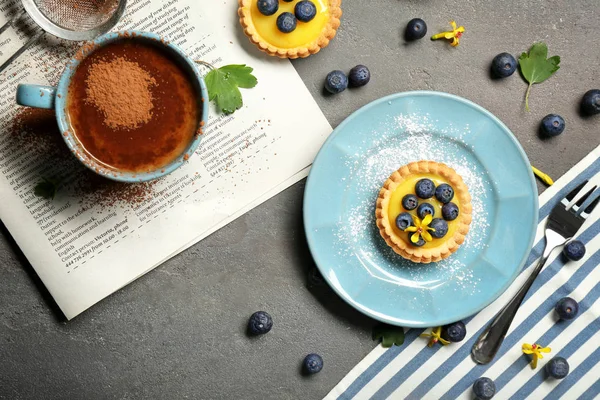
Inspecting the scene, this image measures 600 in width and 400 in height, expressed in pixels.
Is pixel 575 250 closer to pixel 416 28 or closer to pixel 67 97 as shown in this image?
pixel 416 28

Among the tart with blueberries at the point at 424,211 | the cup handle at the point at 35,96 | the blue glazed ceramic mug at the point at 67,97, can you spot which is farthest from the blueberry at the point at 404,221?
the cup handle at the point at 35,96

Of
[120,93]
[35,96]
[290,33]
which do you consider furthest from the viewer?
[290,33]

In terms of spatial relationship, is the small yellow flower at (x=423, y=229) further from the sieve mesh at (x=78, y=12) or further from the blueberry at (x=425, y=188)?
the sieve mesh at (x=78, y=12)

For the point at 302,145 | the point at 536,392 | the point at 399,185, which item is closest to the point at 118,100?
the point at 302,145

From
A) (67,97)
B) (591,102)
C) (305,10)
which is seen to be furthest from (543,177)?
(67,97)

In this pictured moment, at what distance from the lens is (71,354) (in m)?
1.56

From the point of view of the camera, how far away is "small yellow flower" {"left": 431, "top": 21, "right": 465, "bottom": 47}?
1498mm

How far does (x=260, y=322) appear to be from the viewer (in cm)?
153

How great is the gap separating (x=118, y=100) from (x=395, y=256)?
779mm

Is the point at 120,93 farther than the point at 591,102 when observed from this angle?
No

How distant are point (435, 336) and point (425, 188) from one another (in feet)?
1.39

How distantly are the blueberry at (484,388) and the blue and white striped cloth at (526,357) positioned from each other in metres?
0.02

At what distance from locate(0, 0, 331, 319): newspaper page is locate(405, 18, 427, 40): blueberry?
0.31 meters

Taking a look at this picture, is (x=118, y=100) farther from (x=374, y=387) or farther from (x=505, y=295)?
(x=505, y=295)
